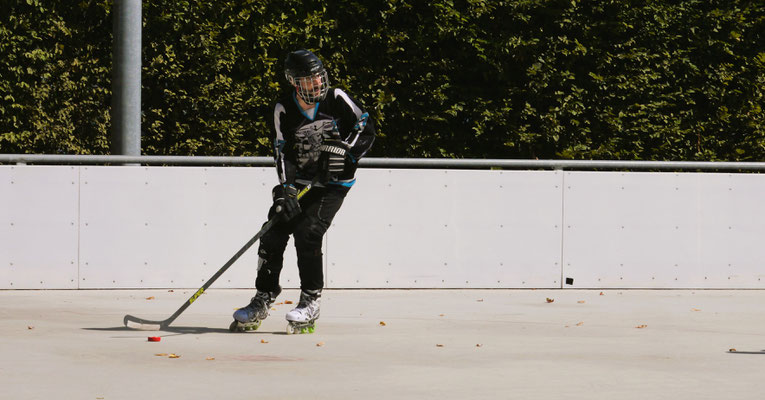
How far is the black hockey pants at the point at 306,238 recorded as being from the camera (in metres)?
7.93

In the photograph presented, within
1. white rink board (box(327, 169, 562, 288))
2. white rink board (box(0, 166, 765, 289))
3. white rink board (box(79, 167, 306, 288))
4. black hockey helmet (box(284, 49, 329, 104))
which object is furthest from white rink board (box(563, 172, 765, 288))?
black hockey helmet (box(284, 49, 329, 104))

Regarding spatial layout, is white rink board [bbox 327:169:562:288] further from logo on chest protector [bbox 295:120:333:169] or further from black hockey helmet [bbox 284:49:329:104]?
black hockey helmet [bbox 284:49:329:104]

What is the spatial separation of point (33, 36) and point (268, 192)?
319cm

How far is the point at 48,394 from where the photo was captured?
5.63 meters

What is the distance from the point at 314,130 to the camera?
791cm

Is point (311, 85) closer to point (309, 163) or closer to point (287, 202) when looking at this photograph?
point (309, 163)

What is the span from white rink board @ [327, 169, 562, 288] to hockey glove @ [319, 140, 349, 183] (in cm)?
293

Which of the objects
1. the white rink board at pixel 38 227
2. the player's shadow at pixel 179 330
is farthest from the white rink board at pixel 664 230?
the white rink board at pixel 38 227

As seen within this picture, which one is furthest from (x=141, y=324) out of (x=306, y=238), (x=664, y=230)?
(x=664, y=230)

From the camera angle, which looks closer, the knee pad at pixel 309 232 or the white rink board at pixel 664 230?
the knee pad at pixel 309 232

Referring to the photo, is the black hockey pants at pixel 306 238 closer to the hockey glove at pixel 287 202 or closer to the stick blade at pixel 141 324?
the hockey glove at pixel 287 202

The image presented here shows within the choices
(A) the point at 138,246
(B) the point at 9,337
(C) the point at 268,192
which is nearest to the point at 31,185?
(A) the point at 138,246

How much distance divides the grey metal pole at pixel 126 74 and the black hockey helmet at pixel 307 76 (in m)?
3.80

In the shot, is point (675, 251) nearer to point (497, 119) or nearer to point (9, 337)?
point (497, 119)
